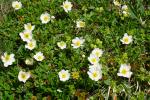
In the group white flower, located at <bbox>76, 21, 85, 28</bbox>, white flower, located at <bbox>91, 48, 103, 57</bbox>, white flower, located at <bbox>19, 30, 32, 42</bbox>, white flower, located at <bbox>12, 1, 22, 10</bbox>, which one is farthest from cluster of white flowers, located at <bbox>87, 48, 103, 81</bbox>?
white flower, located at <bbox>12, 1, 22, 10</bbox>

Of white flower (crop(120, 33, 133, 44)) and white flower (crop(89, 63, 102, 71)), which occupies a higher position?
white flower (crop(120, 33, 133, 44))

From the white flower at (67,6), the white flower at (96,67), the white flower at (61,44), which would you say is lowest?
the white flower at (96,67)

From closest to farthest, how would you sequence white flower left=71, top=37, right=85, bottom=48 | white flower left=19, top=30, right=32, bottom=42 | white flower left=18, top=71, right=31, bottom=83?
1. white flower left=18, top=71, right=31, bottom=83
2. white flower left=71, top=37, right=85, bottom=48
3. white flower left=19, top=30, right=32, bottom=42

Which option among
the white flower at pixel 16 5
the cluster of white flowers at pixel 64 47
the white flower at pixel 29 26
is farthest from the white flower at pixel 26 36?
the white flower at pixel 16 5

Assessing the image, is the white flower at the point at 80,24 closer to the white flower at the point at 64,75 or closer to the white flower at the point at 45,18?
the white flower at the point at 45,18

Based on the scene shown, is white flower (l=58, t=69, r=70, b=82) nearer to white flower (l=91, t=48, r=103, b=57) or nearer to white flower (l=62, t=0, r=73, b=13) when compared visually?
white flower (l=91, t=48, r=103, b=57)

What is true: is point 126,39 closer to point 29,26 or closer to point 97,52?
point 97,52
